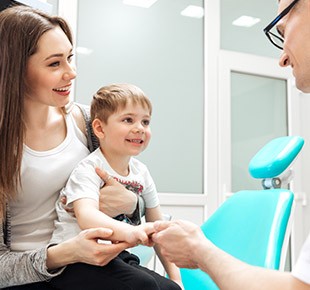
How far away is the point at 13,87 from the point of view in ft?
4.31

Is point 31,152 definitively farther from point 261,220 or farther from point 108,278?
point 261,220

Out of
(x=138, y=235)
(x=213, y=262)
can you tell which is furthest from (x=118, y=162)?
(x=213, y=262)

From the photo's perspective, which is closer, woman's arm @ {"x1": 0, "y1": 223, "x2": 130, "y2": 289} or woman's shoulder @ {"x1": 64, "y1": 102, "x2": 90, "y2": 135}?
woman's arm @ {"x1": 0, "y1": 223, "x2": 130, "y2": 289}

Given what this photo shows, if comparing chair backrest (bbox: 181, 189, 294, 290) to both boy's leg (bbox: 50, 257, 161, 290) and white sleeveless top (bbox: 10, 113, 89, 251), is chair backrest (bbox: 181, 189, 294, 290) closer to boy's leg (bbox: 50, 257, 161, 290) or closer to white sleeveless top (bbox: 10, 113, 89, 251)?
boy's leg (bbox: 50, 257, 161, 290)

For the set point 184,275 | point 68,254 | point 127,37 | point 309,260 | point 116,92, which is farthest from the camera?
point 127,37

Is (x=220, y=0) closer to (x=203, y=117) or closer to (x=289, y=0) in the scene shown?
(x=203, y=117)

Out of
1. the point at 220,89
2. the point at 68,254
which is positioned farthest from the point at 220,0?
the point at 68,254

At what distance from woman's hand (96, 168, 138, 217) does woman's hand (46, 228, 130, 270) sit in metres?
0.18

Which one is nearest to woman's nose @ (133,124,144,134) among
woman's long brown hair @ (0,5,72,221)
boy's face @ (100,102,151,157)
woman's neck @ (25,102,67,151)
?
boy's face @ (100,102,151,157)

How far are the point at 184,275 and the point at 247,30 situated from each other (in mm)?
3248

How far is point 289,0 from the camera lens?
108 centimetres

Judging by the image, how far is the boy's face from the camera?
1.44 m

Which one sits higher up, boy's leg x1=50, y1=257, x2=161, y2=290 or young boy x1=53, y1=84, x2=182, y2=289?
young boy x1=53, y1=84, x2=182, y2=289

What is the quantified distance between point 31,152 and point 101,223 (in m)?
0.32
